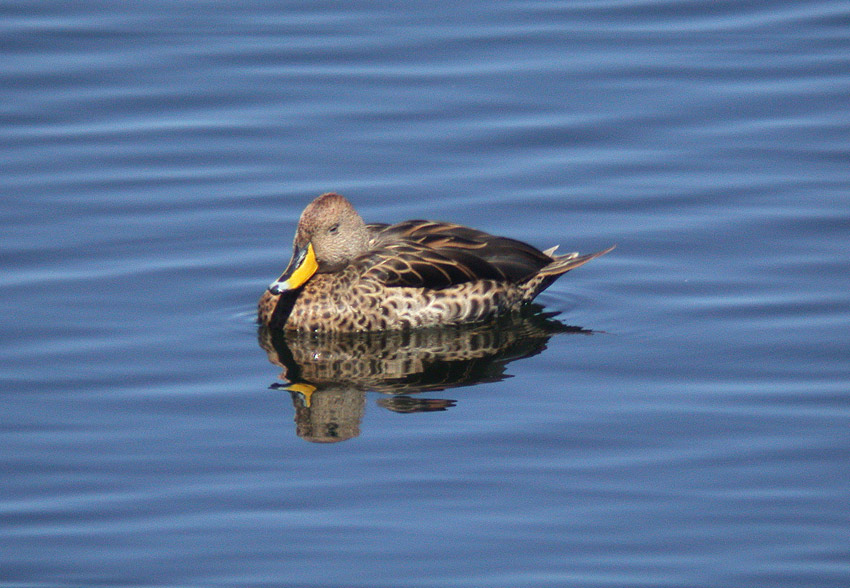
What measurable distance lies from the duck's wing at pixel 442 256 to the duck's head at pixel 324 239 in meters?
0.21

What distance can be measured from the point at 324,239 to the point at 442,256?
86 centimetres

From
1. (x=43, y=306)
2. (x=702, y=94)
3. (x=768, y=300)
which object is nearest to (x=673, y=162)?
(x=702, y=94)

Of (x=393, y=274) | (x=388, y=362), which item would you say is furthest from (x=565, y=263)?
(x=388, y=362)

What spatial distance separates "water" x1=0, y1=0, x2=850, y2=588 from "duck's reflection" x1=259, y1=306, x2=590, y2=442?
0.04m

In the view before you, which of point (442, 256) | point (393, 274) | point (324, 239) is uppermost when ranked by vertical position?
point (324, 239)

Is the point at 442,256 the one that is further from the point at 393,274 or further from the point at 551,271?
the point at 551,271

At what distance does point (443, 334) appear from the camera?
37.9 feet

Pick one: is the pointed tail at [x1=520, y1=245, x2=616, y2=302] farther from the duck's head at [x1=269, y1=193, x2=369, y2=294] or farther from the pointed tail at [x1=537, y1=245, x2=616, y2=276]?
the duck's head at [x1=269, y1=193, x2=369, y2=294]

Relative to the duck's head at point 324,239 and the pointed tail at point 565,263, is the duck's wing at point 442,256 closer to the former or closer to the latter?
the pointed tail at point 565,263

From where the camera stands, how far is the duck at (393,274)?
11.5 meters

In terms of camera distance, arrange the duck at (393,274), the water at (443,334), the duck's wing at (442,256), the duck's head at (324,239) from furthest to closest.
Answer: the duck's wing at (442,256) → the duck at (393,274) → the duck's head at (324,239) → the water at (443,334)

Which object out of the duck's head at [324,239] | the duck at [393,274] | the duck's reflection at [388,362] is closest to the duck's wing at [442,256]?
the duck at [393,274]

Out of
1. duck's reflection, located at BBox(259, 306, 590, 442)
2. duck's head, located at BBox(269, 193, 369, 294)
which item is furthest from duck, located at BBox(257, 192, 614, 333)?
duck's reflection, located at BBox(259, 306, 590, 442)

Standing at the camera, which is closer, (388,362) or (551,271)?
(388,362)
